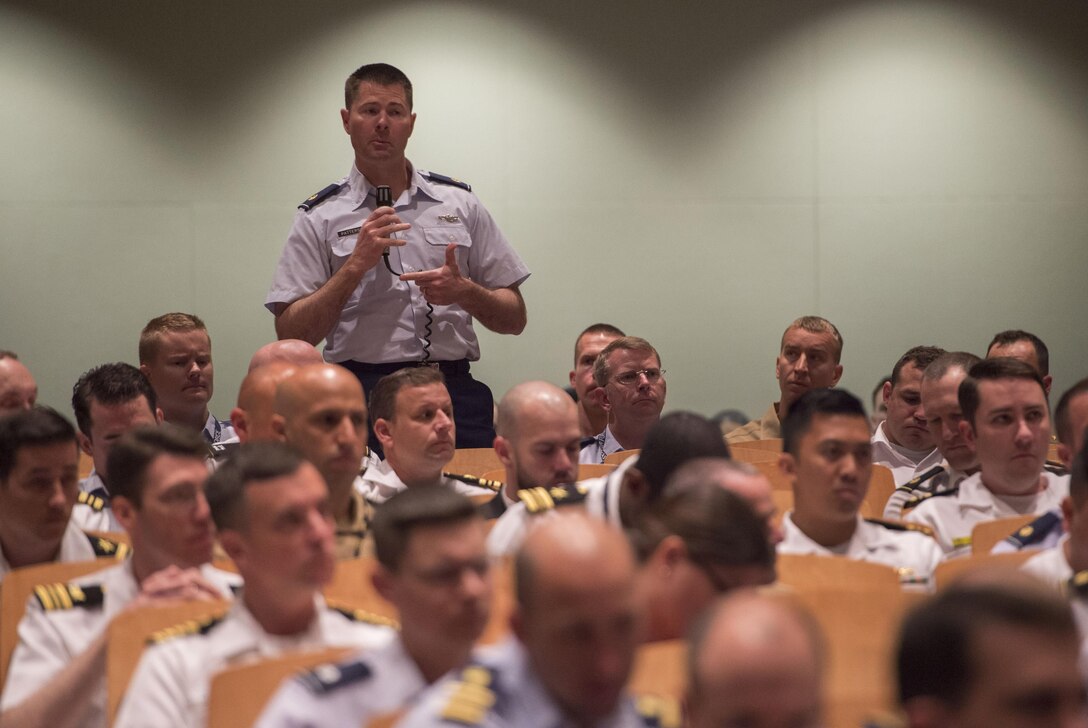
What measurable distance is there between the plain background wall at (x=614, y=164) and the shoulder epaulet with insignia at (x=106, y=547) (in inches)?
133

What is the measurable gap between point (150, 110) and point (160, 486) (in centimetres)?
422

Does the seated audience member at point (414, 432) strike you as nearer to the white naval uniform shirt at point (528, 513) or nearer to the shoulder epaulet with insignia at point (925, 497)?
the white naval uniform shirt at point (528, 513)

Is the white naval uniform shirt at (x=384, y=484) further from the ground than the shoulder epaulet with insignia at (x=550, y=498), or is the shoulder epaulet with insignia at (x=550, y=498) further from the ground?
the shoulder epaulet with insignia at (x=550, y=498)

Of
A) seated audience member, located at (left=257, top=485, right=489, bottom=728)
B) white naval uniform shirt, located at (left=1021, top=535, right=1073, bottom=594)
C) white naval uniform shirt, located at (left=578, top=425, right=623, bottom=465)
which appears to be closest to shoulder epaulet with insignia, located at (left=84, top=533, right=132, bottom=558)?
seated audience member, located at (left=257, top=485, right=489, bottom=728)

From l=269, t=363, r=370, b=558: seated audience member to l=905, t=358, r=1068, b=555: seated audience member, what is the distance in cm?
161

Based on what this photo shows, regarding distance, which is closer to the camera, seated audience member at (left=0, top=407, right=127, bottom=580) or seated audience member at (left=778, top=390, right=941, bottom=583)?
seated audience member at (left=0, top=407, right=127, bottom=580)

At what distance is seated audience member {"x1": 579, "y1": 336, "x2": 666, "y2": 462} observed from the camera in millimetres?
5410

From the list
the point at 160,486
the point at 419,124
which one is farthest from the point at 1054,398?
the point at 160,486

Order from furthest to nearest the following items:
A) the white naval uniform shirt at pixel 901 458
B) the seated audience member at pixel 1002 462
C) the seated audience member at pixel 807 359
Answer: the seated audience member at pixel 807 359 < the white naval uniform shirt at pixel 901 458 < the seated audience member at pixel 1002 462

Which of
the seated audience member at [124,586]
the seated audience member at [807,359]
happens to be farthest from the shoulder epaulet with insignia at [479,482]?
the seated audience member at [807,359]

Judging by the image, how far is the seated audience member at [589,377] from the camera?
5953mm

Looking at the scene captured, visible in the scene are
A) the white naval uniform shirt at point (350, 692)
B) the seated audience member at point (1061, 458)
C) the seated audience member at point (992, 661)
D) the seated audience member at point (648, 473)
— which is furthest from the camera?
the seated audience member at point (1061, 458)

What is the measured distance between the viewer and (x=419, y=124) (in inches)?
268

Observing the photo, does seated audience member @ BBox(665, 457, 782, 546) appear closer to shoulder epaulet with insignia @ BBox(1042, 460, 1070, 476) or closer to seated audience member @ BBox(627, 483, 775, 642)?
seated audience member @ BBox(627, 483, 775, 642)
